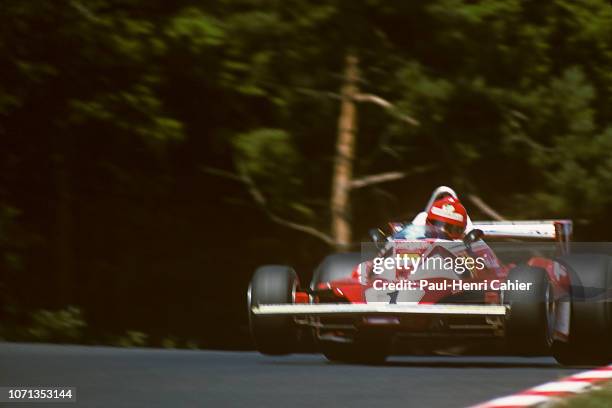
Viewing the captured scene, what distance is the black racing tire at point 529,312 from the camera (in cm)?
1259

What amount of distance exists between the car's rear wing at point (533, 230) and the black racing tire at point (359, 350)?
146 cm

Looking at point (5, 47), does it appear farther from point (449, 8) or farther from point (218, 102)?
point (449, 8)

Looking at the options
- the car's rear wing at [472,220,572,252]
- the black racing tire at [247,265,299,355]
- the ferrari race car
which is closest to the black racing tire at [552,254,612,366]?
the ferrari race car

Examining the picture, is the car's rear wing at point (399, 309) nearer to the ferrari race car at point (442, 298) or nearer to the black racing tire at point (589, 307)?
the ferrari race car at point (442, 298)

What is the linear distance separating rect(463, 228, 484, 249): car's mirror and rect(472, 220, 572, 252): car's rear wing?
1389mm

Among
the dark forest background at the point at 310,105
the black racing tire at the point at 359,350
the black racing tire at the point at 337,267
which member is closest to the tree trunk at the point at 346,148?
the dark forest background at the point at 310,105

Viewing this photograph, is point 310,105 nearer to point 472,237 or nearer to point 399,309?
point 472,237

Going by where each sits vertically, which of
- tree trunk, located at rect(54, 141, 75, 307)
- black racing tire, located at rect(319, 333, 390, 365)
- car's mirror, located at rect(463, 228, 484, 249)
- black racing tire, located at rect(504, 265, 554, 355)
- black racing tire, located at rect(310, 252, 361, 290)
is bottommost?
black racing tire, located at rect(319, 333, 390, 365)

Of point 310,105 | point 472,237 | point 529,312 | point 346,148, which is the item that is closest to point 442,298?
point 472,237

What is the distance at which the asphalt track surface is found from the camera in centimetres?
972

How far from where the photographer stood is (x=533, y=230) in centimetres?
1538

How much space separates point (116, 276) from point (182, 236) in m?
1.69

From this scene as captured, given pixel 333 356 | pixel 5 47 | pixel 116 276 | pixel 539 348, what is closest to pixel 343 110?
pixel 5 47

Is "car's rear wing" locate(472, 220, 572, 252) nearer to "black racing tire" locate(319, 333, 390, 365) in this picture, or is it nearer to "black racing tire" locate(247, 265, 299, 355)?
"black racing tire" locate(319, 333, 390, 365)
